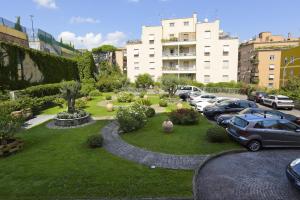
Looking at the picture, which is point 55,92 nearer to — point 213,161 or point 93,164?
point 93,164

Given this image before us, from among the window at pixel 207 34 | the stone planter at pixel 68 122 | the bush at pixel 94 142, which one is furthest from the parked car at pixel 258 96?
the bush at pixel 94 142

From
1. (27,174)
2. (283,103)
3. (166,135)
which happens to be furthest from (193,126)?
(283,103)

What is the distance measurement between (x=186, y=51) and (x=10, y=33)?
34174mm

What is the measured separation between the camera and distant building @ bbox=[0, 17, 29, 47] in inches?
936

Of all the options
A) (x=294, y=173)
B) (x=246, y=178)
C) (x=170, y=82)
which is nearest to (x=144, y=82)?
(x=170, y=82)

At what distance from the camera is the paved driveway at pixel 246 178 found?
6293mm

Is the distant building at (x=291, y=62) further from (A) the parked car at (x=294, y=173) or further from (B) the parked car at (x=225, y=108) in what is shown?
(A) the parked car at (x=294, y=173)

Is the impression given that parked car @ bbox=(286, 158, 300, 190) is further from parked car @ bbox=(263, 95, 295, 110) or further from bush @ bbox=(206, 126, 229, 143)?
parked car @ bbox=(263, 95, 295, 110)

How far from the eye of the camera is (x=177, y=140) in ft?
36.2

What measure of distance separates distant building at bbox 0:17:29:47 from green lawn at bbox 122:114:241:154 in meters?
20.0

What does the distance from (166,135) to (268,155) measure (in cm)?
518

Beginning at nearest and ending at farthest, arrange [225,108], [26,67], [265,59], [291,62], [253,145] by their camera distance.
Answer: [253,145], [225,108], [26,67], [291,62], [265,59]

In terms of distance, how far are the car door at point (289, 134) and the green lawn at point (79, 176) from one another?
5.76 m

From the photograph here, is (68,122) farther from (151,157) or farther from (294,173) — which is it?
(294,173)
